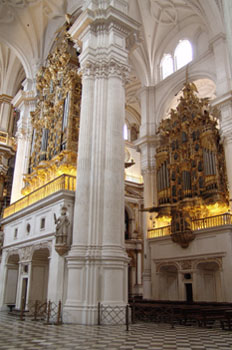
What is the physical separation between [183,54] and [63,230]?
588 inches

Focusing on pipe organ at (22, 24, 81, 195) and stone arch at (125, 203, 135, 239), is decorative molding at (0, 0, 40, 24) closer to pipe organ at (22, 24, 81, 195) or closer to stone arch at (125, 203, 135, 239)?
pipe organ at (22, 24, 81, 195)

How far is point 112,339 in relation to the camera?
7.91 meters

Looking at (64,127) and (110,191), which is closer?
(110,191)

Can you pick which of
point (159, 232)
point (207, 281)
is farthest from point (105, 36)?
point (207, 281)

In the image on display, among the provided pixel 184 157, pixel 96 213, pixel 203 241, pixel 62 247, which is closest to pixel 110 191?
pixel 96 213

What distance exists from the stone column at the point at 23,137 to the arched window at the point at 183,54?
378 inches

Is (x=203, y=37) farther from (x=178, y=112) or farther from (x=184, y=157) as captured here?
(x=184, y=157)

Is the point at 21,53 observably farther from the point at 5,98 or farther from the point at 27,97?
the point at 5,98

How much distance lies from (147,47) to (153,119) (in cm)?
481

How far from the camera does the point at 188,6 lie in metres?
20.5

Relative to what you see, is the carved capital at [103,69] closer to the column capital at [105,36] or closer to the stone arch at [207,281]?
the column capital at [105,36]

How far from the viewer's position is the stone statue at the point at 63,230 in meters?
12.8

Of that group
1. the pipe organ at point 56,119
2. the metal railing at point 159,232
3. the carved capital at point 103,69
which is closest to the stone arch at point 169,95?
the pipe organ at point 56,119

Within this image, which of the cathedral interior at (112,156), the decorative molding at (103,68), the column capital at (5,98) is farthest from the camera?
the column capital at (5,98)
